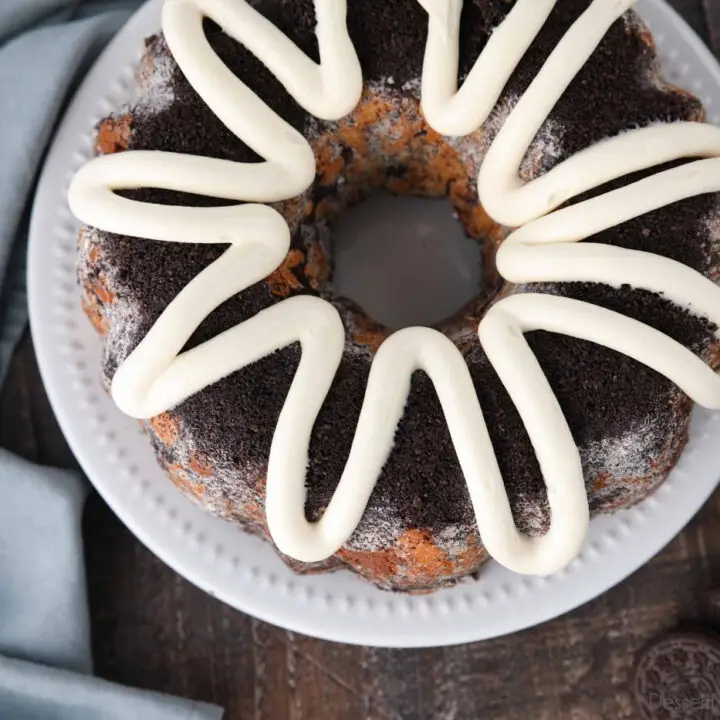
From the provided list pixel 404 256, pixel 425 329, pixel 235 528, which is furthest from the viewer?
pixel 404 256

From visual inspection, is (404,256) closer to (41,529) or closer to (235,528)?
(235,528)

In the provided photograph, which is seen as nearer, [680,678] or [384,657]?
[680,678]

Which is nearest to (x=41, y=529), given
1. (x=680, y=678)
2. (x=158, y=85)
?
(x=158, y=85)

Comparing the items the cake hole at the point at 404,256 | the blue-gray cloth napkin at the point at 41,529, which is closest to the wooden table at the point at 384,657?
the blue-gray cloth napkin at the point at 41,529

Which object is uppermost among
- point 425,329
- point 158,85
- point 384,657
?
point 158,85

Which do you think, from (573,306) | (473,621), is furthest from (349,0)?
(473,621)

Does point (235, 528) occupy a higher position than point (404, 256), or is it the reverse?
point (404, 256)

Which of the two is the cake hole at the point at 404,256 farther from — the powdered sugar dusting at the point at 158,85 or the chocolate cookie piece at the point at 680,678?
the chocolate cookie piece at the point at 680,678

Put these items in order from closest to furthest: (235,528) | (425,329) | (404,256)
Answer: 1. (425,329)
2. (235,528)
3. (404,256)
